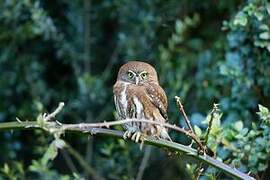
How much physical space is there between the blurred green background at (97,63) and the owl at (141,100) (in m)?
1.00

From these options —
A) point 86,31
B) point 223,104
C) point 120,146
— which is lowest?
point 120,146

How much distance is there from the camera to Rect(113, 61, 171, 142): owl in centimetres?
371

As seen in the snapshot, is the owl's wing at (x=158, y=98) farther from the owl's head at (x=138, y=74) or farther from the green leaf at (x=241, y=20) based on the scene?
the green leaf at (x=241, y=20)

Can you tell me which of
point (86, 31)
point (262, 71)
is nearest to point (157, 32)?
point (86, 31)

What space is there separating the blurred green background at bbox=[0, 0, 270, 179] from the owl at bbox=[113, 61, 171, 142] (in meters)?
1.00

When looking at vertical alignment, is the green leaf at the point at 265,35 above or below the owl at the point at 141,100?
above

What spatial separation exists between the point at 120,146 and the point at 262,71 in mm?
1237

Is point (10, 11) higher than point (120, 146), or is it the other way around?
point (10, 11)

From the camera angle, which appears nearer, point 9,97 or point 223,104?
point 223,104

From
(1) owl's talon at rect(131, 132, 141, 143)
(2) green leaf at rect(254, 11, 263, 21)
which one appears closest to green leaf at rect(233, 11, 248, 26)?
(2) green leaf at rect(254, 11, 263, 21)

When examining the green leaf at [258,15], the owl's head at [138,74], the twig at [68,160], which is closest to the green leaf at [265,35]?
the green leaf at [258,15]

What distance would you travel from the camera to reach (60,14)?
6.03m

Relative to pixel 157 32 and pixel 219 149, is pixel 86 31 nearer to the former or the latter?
pixel 157 32

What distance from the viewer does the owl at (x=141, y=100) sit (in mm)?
3713
